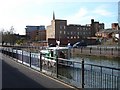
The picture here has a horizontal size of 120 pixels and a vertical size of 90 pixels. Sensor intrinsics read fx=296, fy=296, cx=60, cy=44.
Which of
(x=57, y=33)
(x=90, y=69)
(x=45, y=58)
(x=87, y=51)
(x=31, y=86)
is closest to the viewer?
(x=90, y=69)

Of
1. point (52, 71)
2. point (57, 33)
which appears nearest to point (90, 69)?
point (52, 71)

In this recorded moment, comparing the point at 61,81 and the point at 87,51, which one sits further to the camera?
the point at 87,51

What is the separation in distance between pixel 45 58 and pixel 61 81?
610 centimetres

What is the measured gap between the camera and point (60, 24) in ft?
466

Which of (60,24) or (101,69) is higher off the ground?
(60,24)

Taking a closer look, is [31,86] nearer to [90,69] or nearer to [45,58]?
[90,69]

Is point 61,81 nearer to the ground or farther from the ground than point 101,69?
nearer to the ground

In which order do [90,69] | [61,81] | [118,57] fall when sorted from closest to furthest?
1. [90,69]
2. [61,81]
3. [118,57]

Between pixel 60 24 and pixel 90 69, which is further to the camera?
pixel 60 24

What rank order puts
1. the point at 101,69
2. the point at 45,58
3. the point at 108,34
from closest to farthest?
1. the point at 101,69
2. the point at 45,58
3. the point at 108,34

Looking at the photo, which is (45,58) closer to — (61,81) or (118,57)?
(61,81)

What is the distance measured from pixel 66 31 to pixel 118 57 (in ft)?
308

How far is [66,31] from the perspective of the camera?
469 feet

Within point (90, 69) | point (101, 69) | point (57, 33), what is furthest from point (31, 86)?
point (57, 33)
